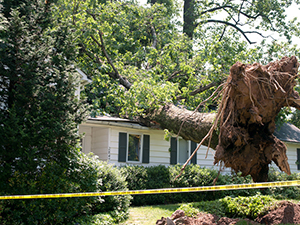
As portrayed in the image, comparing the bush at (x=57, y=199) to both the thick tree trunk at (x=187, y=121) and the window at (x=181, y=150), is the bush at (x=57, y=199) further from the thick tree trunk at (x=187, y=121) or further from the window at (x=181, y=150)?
the window at (x=181, y=150)

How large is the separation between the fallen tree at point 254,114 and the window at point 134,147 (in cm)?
781

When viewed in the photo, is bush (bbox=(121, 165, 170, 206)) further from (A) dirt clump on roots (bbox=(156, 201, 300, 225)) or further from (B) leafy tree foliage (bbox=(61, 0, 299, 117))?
(A) dirt clump on roots (bbox=(156, 201, 300, 225))

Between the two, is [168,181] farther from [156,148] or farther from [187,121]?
[187,121]

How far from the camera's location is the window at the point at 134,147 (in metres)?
13.1

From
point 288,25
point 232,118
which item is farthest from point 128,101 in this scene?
point 288,25

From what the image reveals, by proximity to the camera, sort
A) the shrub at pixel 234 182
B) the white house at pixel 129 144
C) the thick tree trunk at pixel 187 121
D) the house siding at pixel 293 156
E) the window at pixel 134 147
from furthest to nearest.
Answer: the house siding at pixel 293 156 < the window at pixel 134 147 < the white house at pixel 129 144 < the shrub at pixel 234 182 < the thick tree trunk at pixel 187 121

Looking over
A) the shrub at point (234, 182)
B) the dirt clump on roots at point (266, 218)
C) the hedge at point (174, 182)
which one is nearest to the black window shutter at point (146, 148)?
the hedge at point (174, 182)

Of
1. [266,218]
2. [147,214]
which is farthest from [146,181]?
[266,218]

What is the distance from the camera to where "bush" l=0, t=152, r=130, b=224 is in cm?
612

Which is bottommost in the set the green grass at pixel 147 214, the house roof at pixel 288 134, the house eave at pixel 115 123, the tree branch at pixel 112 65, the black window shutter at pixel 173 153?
the green grass at pixel 147 214

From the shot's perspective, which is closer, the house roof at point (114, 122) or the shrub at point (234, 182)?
the house roof at point (114, 122)

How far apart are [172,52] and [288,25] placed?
34.4 ft

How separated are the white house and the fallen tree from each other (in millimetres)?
6745

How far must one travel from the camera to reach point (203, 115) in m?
7.90
